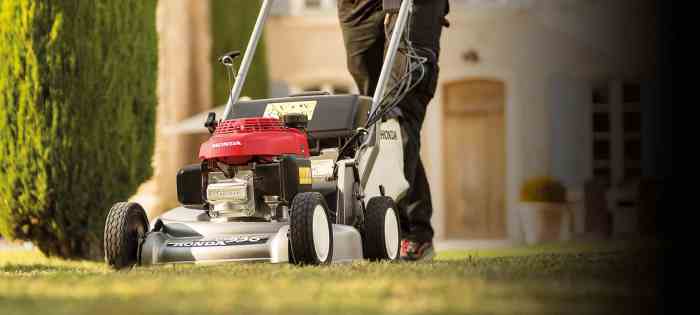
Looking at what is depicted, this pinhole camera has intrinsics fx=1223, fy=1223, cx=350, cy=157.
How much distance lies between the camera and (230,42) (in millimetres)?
13609

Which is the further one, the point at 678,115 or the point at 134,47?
the point at 134,47

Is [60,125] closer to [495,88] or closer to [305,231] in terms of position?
[305,231]

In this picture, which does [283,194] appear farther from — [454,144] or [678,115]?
[454,144]

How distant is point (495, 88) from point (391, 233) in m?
10.1

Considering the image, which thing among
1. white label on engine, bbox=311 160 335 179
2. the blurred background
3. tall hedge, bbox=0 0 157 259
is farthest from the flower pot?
white label on engine, bbox=311 160 335 179

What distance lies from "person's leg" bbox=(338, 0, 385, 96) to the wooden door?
907 centimetres

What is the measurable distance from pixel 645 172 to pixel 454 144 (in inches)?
89.5

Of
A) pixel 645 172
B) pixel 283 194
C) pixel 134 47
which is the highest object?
pixel 134 47

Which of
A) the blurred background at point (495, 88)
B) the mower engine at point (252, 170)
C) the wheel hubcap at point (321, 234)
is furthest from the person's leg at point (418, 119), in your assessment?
the blurred background at point (495, 88)

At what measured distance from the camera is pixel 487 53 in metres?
14.3

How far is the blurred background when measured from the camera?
13477 millimetres

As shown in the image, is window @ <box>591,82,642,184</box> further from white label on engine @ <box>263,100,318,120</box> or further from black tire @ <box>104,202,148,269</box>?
black tire @ <box>104,202,148,269</box>

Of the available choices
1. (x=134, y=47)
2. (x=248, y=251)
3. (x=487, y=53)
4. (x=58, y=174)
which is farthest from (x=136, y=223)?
(x=487, y=53)

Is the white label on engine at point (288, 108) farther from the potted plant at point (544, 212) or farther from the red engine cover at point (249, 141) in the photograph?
the potted plant at point (544, 212)
